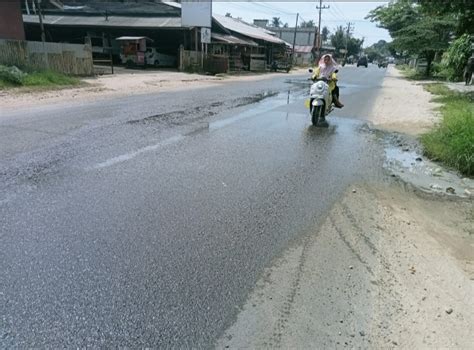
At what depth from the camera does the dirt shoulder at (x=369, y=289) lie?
271 cm

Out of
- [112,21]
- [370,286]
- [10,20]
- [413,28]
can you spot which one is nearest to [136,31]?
[112,21]

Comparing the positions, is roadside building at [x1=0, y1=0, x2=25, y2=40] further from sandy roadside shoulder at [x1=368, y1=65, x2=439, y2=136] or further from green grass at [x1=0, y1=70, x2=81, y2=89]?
sandy roadside shoulder at [x1=368, y1=65, x2=439, y2=136]

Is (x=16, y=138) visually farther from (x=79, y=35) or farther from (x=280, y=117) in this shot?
(x=79, y=35)

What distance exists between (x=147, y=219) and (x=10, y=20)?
68.3 ft

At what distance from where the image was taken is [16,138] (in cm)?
744

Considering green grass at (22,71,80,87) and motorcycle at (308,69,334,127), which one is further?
green grass at (22,71,80,87)

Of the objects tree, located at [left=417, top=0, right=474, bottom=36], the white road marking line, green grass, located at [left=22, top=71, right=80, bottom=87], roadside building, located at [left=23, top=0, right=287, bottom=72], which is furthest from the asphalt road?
roadside building, located at [left=23, top=0, right=287, bottom=72]

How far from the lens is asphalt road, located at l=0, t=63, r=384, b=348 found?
2.74 metres

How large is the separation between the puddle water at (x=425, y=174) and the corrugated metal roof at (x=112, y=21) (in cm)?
2768

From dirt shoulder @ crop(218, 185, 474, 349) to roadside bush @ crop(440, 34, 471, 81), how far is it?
25.6m

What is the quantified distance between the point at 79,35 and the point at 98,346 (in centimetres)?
3915

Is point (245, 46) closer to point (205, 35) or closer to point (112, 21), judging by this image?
point (205, 35)

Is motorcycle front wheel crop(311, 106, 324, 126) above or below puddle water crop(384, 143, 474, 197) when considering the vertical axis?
above

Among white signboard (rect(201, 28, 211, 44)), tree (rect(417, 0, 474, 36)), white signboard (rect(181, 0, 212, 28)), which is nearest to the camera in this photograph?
tree (rect(417, 0, 474, 36))
